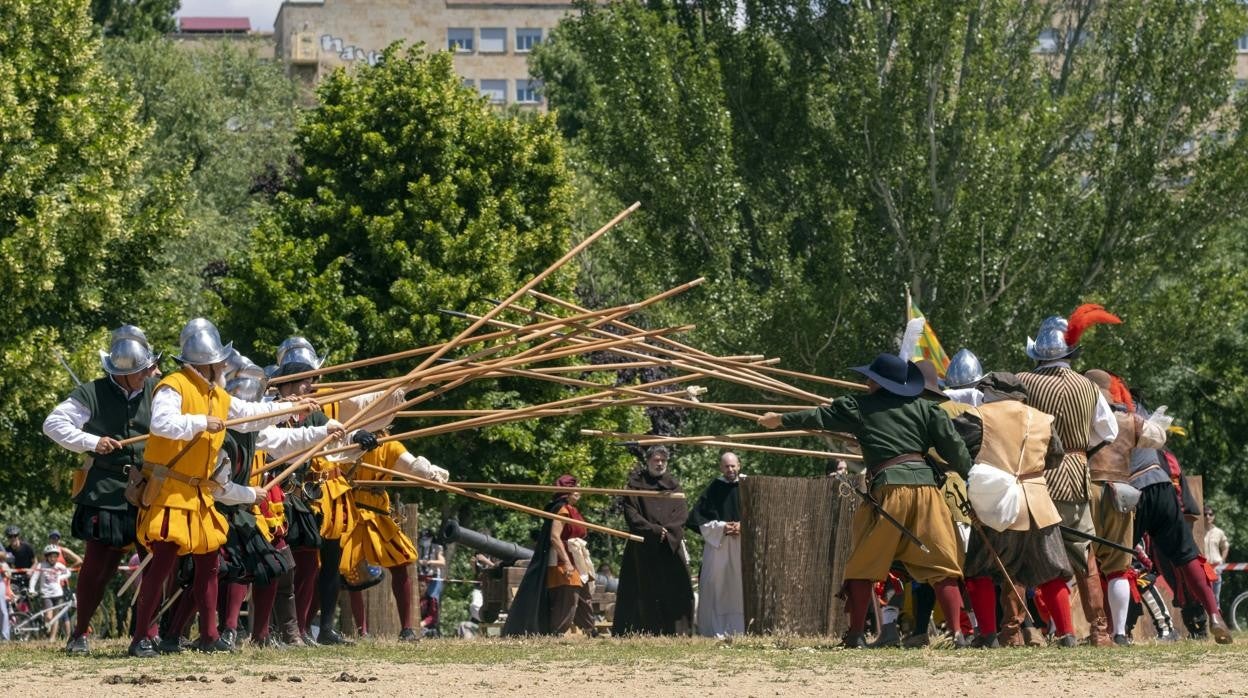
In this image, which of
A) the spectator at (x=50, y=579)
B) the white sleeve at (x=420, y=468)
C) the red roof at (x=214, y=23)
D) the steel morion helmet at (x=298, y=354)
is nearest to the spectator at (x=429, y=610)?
the spectator at (x=50, y=579)

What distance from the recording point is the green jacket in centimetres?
1077

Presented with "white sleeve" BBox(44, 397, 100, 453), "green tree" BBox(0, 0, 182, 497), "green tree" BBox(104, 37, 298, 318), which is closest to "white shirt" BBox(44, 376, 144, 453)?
"white sleeve" BBox(44, 397, 100, 453)

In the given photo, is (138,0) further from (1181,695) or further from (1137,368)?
(1181,695)

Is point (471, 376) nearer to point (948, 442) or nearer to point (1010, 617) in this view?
point (948, 442)

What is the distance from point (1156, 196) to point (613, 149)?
7.11 meters

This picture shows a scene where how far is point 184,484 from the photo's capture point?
988 cm

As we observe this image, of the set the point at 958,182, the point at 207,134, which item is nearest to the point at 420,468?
the point at 958,182

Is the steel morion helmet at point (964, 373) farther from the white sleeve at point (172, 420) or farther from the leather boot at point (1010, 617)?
the white sleeve at point (172, 420)

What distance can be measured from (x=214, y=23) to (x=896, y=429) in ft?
314

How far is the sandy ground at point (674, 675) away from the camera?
826 cm

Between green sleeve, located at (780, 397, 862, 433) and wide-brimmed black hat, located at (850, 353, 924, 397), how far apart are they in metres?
0.18

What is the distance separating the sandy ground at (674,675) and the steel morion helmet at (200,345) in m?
1.40

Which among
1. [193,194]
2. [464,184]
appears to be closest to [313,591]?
[193,194]

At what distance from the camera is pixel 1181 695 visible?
807cm
